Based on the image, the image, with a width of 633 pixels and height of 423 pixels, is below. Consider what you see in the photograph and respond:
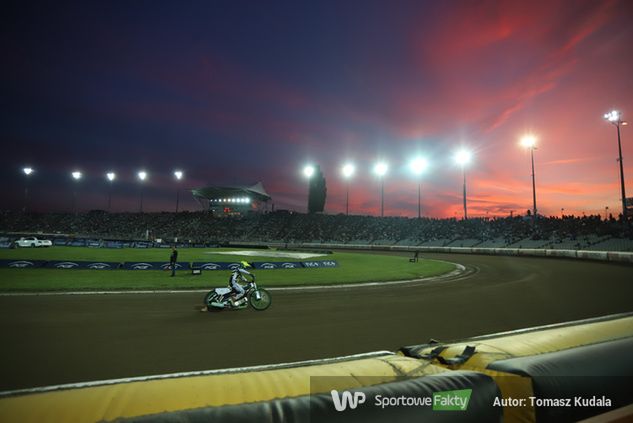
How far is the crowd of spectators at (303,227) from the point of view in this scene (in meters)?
47.0

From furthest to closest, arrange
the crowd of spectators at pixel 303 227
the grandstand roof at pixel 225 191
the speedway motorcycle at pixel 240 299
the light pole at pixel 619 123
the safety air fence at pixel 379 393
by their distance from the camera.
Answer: the grandstand roof at pixel 225 191 < the crowd of spectators at pixel 303 227 < the light pole at pixel 619 123 < the speedway motorcycle at pixel 240 299 < the safety air fence at pixel 379 393

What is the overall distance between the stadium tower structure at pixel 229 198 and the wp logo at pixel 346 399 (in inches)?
4242

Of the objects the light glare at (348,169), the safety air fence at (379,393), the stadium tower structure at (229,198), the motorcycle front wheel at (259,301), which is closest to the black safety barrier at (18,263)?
the motorcycle front wheel at (259,301)

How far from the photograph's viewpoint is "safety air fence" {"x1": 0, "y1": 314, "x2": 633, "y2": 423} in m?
1.99

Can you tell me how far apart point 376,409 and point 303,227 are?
262 ft

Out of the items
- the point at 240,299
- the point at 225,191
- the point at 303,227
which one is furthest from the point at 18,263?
the point at 225,191

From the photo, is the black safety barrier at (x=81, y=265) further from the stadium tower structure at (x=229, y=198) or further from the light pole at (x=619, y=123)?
the stadium tower structure at (x=229, y=198)

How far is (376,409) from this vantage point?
2.07 metres

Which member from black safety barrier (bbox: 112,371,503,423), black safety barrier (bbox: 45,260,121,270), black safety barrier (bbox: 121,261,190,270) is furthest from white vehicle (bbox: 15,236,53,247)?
black safety barrier (bbox: 112,371,503,423)

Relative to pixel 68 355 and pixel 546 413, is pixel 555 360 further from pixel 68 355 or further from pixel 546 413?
pixel 68 355

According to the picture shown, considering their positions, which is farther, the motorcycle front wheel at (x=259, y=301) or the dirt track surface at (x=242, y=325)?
the motorcycle front wheel at (x=259, y=301)

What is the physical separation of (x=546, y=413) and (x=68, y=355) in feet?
26.0

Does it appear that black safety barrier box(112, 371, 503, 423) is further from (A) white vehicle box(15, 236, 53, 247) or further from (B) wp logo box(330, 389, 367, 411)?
(A) white vehicle box(15, 236, 53, 247)

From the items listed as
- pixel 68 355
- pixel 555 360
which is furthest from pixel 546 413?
pixel 68 355
